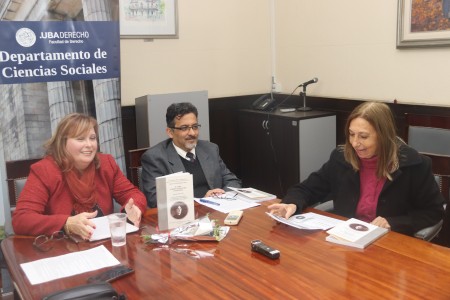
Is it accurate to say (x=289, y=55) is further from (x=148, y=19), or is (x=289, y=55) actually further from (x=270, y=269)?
(x=270, y=269)

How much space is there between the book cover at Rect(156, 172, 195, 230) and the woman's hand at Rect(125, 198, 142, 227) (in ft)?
0.39

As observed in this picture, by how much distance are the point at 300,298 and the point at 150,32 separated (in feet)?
9.98

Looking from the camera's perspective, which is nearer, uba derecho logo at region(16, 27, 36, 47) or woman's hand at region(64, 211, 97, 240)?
woman's hand at region(64, 211, 97, 240)

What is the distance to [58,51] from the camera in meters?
3.27

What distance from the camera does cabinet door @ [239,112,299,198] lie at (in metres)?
3.97

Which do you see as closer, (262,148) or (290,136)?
(290,136)

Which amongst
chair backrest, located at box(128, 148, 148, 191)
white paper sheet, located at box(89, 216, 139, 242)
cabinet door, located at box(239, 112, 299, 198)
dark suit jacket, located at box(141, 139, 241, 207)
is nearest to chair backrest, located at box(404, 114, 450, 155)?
cabinet door, located at box(239, 112, 299, 198)

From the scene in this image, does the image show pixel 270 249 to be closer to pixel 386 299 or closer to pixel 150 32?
pixel 386 299

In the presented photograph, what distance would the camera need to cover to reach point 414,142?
3.11 meters

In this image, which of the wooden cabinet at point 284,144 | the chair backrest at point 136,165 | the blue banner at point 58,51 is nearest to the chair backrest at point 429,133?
the wooden cabinet at point 284,144

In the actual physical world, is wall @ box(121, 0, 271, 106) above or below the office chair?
above

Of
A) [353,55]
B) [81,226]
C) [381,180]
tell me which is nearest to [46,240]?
[81,226]

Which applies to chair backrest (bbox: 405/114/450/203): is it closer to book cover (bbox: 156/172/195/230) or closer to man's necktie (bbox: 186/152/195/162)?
man's necktie (bbox: 186/152/195/162)

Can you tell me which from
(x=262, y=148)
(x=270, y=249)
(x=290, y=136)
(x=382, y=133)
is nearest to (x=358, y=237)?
(x=270, y=249)
